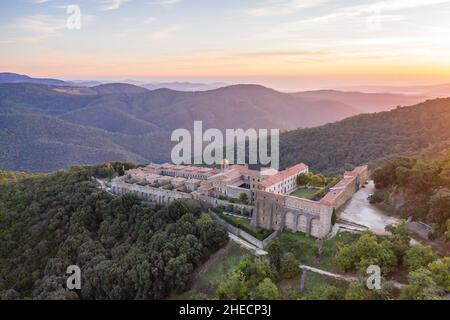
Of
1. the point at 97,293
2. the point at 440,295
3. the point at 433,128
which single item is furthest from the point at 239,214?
the point at 433,128

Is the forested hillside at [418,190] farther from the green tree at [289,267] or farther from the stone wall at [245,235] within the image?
the stone wall at [245,235]

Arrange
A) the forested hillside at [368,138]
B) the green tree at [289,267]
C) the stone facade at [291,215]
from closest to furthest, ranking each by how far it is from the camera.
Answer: the green tree at [289,267] < the stone facade at [291,215] < the forested hillside at [368,138]

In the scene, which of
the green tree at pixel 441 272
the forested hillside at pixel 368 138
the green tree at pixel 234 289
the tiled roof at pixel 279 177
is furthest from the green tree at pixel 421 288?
the forested hillside at pixel 368 138

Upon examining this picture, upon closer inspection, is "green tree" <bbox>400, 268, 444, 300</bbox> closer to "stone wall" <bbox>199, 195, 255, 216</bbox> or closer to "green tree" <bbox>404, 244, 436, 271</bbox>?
"green tree" <bbox>404, 244, 436, 271</bbox>

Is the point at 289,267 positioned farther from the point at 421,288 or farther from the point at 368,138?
the point at 368,138

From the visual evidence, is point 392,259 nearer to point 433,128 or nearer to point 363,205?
point 363,205

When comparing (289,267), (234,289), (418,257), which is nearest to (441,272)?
(418,257)
